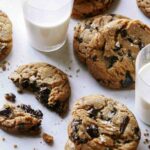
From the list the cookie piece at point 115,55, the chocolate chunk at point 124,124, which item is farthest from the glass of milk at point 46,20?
the chocolate chunk at point 124,124

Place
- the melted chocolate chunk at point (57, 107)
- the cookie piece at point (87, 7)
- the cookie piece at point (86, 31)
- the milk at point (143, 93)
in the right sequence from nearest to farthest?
the milk at point (143, 93) < the melted chocolate chunk at point (57, 107) < the cookie piece at point (86, 31) < the cookie piece at point (87, 7)

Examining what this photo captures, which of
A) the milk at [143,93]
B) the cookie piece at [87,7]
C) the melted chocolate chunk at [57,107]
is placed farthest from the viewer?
the cookie piece at [87,7]

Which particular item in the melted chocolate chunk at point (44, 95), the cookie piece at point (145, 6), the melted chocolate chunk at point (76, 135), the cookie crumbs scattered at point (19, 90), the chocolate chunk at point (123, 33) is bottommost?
the cookie crumbs scattered at point (19, 90)

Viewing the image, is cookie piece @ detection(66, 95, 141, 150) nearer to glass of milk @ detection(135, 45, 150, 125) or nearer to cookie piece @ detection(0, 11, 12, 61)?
glass of milk @ detection(135, 45, 150, 125)

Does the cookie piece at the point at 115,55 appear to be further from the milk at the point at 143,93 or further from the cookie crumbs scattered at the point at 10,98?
the cookie crumbs scattered at the point at 10,98

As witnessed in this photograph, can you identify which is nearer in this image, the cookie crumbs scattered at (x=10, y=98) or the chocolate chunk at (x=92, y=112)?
the chocolate chunk at (x=92, y=112)

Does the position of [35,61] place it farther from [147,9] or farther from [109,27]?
[147,9]

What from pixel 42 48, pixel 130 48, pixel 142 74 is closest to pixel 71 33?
pixel 42 48
